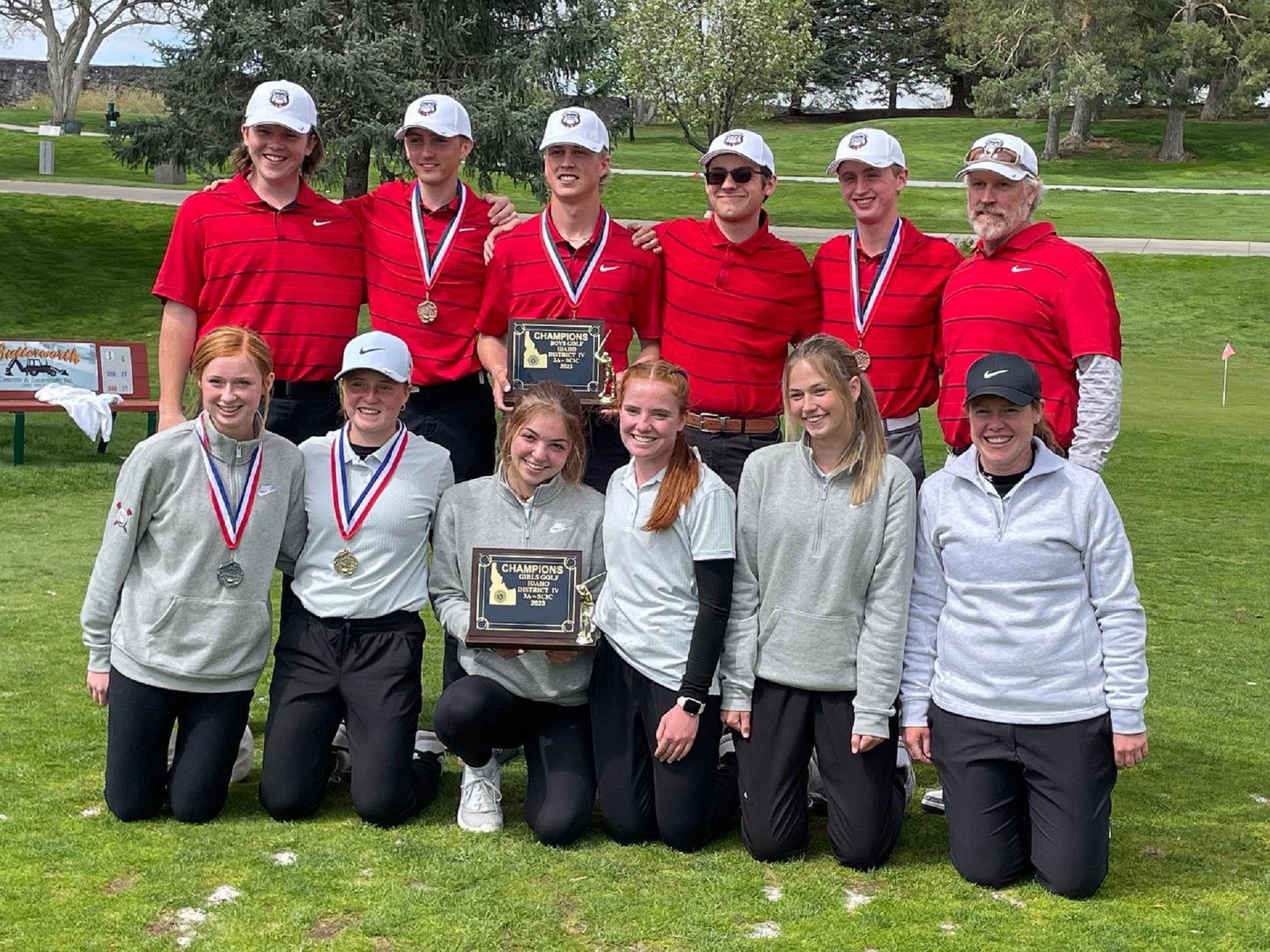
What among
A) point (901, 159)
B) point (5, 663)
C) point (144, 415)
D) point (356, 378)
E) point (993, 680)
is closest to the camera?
point (993, 680)

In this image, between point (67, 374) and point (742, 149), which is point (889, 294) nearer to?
point (742, 149)

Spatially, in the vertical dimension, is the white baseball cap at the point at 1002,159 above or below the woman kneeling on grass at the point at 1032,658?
above

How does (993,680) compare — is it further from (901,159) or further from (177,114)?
(177,114)

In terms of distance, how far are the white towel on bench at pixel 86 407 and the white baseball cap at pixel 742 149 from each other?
363 inches

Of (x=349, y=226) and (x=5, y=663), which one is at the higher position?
(x=349, y=226)

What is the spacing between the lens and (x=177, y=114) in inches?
1023

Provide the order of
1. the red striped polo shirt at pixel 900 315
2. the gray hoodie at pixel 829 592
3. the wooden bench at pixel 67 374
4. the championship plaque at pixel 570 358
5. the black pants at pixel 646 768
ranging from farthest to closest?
the wooden bench at pixel 67 374 → the red striped polo shirt at pixel 900 315 → the championship plaque at pixel 570 358 → the black pants at pixel 646 768 → the gray hoodie at pixel 829 592

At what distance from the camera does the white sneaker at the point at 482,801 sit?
541 centimetres

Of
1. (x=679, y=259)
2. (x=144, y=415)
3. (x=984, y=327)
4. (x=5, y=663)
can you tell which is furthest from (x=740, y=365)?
(x=144, y=415)

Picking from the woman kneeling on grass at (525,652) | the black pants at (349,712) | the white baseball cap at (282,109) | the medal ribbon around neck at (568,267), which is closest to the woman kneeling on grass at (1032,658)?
the woman kneeling on grass at (525,652)

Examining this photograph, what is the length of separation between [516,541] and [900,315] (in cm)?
173

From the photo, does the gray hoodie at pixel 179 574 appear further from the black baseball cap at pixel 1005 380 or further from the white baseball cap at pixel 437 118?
the black baseball cap at pixel 1005 380

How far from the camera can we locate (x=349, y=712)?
5.54 meters

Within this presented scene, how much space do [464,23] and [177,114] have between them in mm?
5077
